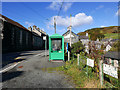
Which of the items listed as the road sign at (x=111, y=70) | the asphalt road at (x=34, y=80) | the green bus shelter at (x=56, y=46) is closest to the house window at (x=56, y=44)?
the green bus shelter at (x=56, y=46)

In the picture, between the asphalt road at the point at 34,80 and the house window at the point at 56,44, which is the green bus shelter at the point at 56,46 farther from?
the asphalt road at the point at 34,80

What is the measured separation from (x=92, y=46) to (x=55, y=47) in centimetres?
679

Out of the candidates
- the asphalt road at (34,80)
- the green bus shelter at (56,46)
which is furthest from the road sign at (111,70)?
the green bus shelter at (56,46)

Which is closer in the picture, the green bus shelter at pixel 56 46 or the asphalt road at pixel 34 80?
the asphalt road at pixel 34 80

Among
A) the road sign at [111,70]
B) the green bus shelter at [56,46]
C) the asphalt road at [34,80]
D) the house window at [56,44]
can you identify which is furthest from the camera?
the house window at [56,44]

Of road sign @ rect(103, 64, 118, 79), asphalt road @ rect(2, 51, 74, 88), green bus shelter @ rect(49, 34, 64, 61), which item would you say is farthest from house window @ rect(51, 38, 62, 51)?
road sign @ rect(103, 64, 118, 79)

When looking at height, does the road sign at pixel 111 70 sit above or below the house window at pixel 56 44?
below

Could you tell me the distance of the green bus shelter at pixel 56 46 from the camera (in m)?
8.45

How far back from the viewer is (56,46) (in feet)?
34.8

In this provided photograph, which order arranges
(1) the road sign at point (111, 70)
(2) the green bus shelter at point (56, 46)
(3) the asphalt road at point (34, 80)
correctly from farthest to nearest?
(2) the green bus shelter at point (56, 46)
(3) the asphalt road at point (34, 80)
(1) the road sign at point (111, 70)

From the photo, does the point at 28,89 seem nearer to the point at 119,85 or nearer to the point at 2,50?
the point at 119,85

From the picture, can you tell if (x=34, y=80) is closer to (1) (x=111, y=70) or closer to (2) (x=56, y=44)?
(1) (x=111, y=70)

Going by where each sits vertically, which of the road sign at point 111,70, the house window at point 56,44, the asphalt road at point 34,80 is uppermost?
the house window at point 56,44

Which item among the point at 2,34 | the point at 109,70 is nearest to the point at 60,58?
the point at 109,70
